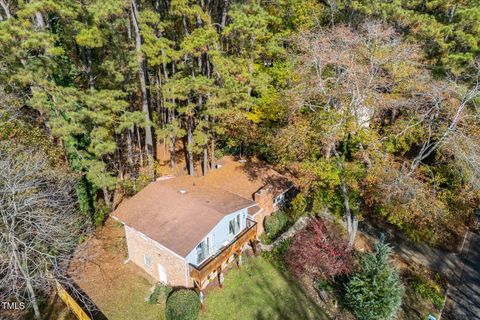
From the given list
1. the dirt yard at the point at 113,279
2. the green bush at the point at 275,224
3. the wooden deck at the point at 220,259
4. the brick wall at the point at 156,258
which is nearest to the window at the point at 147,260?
the brick wall at the point at 156,258

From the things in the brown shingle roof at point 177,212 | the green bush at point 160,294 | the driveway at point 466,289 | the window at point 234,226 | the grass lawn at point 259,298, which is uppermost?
the brown shingle roof at point 177,212

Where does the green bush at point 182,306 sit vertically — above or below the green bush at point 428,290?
above

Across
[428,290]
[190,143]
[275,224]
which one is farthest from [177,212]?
[428,290]

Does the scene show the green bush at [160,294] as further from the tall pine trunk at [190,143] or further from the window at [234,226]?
the tall pine trunk at [190,143]

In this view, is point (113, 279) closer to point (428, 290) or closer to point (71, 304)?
point (71, 304)

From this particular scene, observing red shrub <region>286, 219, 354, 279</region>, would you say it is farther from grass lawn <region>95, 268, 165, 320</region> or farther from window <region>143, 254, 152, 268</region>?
window <region>143, 254, 152, 268</region>

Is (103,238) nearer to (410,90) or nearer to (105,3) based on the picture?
(105,3)
